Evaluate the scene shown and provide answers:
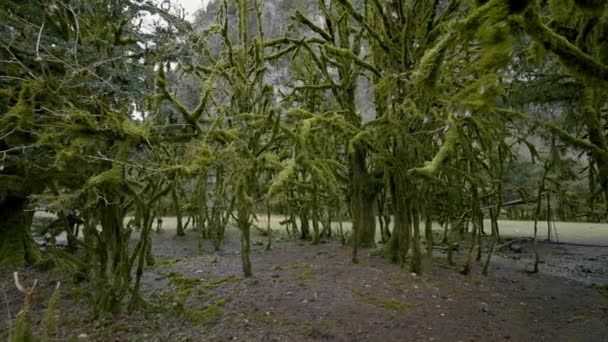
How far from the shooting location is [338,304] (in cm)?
658

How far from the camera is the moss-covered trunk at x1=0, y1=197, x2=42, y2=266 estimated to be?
28.7ft

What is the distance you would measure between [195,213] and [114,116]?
38.0 feet

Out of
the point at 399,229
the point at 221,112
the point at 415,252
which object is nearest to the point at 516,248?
the point at 399,229

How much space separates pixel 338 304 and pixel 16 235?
7822 millimetres

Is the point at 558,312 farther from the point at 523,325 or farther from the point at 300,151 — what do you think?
the point at 300,151

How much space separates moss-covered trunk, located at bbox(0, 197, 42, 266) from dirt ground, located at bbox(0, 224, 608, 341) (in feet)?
2.03

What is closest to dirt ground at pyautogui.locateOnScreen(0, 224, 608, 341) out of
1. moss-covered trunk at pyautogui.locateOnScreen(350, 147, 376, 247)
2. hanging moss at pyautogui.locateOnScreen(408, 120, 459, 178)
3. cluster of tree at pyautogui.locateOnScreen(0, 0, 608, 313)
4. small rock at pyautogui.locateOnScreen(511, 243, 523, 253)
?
cluster of tree at pyautogui.locateOnScreen(0, 0, 608, 313)

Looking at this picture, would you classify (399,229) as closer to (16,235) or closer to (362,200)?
(362,200)

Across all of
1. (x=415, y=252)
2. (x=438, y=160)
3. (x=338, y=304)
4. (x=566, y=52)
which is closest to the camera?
(x=566, y=52)

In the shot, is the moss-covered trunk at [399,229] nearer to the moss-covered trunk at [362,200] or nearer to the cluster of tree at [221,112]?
the cluster of tree at [221,112]

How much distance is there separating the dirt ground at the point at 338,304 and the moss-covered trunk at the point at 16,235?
2.03ft

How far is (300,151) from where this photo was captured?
25.6 feet

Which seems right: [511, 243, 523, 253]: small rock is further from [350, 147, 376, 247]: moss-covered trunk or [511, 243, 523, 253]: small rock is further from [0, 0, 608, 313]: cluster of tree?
[350, 147, 376, 247]: moss-covered trunk

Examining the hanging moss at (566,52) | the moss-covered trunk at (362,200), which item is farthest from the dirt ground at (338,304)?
the hanging moss at (566,52)
